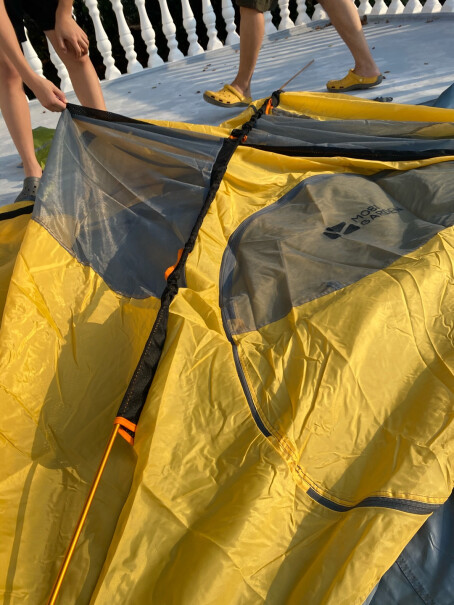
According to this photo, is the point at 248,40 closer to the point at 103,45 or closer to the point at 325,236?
the point at 325,236

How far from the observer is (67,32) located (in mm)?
2145

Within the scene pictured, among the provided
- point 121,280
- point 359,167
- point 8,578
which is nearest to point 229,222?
point 121,280

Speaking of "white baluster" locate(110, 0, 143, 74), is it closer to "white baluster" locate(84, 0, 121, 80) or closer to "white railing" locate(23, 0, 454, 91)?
"white railing" locate(23, 0, 454, 91)

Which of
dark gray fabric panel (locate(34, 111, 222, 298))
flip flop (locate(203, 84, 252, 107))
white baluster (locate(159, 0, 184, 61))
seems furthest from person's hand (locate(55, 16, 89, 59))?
white baluster (locate(159, 0, 184, 61))

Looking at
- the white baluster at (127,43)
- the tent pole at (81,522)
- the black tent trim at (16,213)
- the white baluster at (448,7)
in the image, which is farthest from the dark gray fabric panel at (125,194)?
the white baluster at (448,7)

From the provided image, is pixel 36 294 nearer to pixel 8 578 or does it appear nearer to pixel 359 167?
pixel 8 578

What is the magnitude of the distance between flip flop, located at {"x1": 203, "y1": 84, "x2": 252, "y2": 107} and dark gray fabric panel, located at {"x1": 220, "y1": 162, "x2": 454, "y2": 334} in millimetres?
1465

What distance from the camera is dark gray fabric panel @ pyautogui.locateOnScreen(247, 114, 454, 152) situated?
5.71ft

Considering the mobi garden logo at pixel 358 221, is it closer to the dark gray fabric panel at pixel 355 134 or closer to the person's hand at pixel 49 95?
the dark gray fabric panel at pixel 355 134

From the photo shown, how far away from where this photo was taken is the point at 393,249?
4.32 ft

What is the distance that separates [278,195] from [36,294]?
0.76 metres

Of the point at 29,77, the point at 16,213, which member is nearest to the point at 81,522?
the point at 16,213

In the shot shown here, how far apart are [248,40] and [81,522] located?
2.54 meters

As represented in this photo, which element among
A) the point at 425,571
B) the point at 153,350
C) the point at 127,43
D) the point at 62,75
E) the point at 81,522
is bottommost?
the point at 425,571
